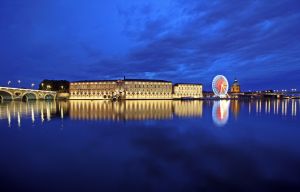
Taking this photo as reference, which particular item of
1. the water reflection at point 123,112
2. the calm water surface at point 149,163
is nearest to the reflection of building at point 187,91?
the water reflection at point 123,112

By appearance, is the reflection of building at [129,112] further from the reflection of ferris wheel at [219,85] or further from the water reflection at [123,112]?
the reflection of ferris wheel at [219,85]

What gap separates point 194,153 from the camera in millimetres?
10836

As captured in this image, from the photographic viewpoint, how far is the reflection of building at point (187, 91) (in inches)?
5184

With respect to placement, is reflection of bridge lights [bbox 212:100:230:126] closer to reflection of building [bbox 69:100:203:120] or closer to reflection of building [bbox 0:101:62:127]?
reflection of building [bbox 69:100:203:120]

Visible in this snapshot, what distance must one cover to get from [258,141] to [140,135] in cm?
669

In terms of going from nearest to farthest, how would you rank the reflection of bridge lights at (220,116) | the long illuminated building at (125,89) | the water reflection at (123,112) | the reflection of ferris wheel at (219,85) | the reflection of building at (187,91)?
the reflection of bridge lights at (220,116) → the water reflection at (123,112) → the reflection of ferris wheel at (219,85) → the long illuminated building at (125,89) → the reflection of building at (187,91)

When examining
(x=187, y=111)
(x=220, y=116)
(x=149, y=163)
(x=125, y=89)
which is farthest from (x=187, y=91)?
(x=149, y=163)

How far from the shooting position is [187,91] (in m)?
136

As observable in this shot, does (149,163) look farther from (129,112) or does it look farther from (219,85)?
(219,85)

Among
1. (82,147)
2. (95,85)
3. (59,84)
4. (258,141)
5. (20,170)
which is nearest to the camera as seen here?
(20,170)

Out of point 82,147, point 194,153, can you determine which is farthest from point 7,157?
point 194,153

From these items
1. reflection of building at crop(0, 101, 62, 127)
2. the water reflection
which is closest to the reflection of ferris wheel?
the water reflection

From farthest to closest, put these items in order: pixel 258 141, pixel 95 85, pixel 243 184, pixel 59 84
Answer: pixel 59 84
pixel 95 85
pixel 258 141
pixel 243 184

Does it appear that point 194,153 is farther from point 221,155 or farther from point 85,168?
point 85,168
